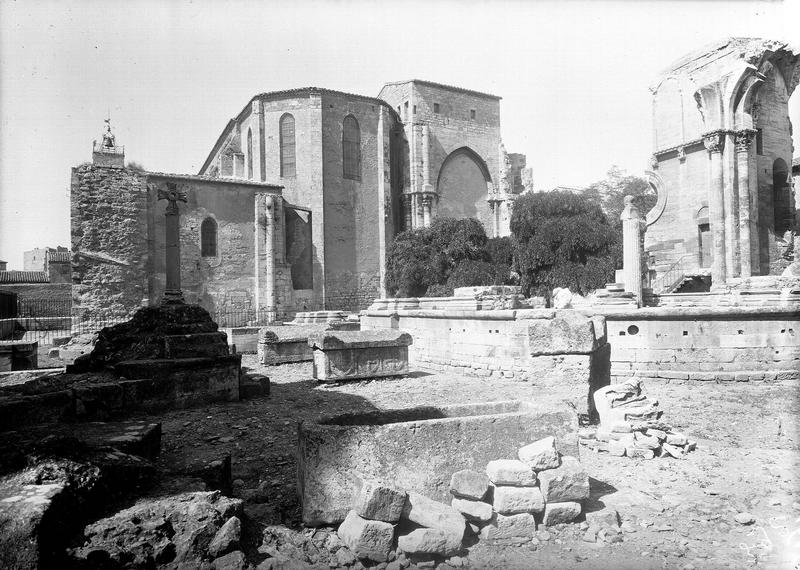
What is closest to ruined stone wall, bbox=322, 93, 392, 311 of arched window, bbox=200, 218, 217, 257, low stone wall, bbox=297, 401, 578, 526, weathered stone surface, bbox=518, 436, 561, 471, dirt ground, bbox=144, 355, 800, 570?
arched window, bbox=200, 218, 217, 257

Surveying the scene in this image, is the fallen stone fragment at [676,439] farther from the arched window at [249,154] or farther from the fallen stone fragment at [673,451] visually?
the arched window at [249,154]

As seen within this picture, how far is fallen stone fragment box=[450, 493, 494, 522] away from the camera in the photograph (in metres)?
3.25

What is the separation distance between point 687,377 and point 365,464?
8.34 m

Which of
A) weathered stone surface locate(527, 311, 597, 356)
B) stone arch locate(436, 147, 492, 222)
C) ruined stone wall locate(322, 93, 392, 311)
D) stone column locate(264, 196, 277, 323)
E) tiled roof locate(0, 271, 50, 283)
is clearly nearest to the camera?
weathered stone surface locate(527, 311, 597, 356)

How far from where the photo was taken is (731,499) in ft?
12.7

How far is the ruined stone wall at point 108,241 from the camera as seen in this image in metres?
21.2

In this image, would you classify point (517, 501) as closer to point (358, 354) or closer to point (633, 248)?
point (358, 354)

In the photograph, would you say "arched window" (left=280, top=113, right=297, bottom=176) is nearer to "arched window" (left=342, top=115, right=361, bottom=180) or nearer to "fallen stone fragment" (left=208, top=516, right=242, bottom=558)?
"arched window" (left=342, top=115, right=361, bottom=180)

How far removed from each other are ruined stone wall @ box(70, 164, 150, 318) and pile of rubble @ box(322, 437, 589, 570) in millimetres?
21985

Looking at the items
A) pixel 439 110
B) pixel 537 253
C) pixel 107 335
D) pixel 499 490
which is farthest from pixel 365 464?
pixel 439 110

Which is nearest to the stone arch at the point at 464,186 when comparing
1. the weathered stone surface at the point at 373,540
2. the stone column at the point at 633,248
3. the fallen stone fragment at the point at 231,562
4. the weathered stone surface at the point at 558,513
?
the stone column at the point at 633,248

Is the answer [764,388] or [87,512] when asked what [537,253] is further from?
[87,512]

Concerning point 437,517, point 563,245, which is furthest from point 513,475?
point 563,245

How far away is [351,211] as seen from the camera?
30.5 metres
